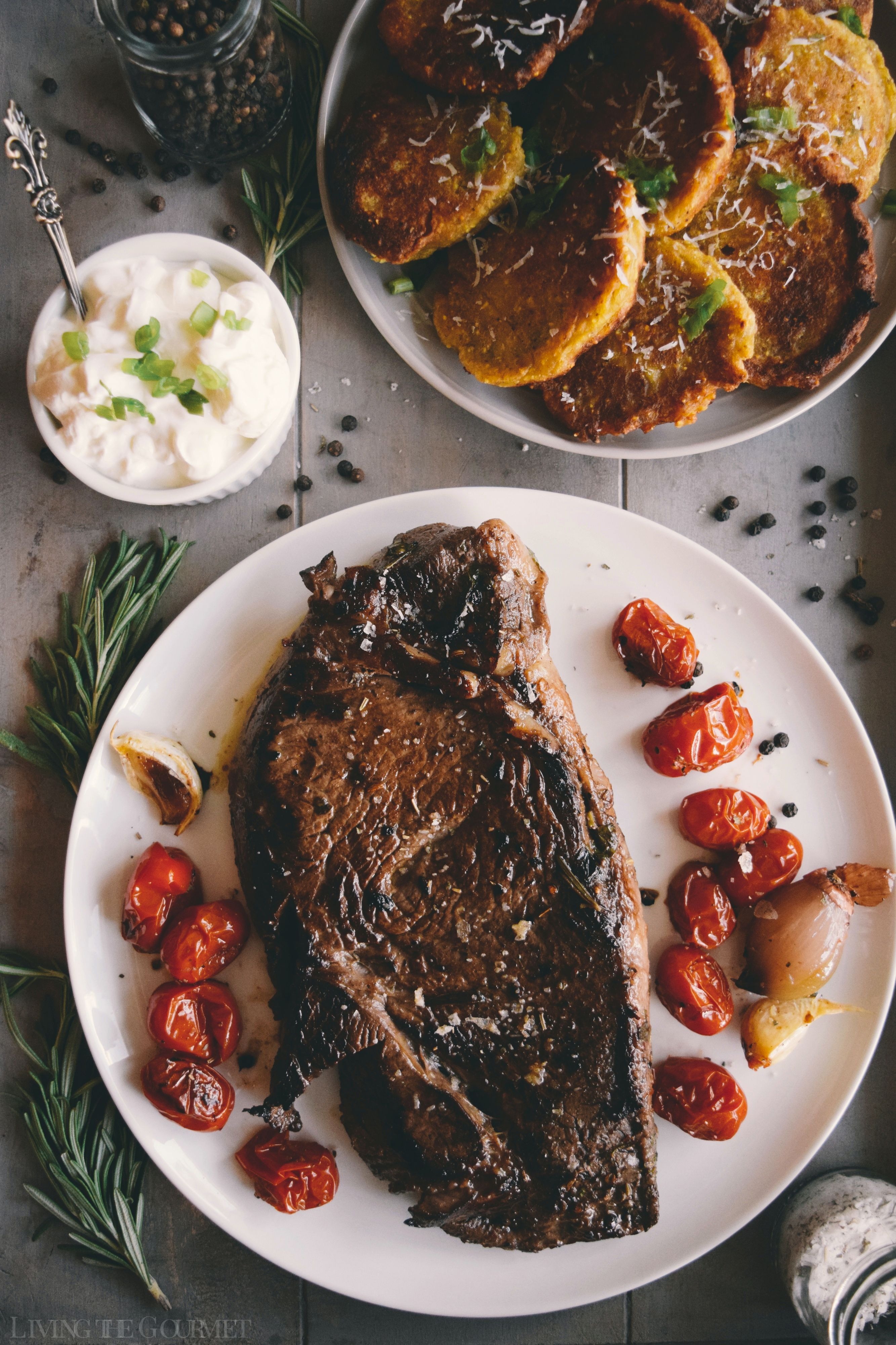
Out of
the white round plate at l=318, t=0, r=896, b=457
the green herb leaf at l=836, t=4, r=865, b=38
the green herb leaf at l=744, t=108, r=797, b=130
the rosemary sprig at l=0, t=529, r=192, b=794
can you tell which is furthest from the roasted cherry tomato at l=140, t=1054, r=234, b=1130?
the green herb leaf at l=836, t=4, r=865, b=38

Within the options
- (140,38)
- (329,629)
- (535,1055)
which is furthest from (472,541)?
(140,38)

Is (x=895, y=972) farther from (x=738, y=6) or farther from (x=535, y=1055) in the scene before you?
(x=738, y=6)

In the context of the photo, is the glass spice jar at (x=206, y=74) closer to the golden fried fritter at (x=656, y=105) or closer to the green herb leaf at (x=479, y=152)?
the green herb leaf at (x=479, y=152)

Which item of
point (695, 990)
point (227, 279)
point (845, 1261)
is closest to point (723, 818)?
point (695, 990)

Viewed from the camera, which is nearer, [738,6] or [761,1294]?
[738,6]

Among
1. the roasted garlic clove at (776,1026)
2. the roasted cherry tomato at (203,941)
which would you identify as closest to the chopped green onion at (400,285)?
the roasted cherry tomato at (203,941)
